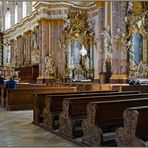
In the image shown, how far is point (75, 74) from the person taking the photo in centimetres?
2092

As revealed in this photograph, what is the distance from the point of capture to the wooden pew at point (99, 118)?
16.5 ft

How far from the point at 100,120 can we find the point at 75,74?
15.8m

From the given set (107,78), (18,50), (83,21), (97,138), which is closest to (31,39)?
(18,50)

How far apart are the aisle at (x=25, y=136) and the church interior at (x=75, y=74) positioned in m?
0.02

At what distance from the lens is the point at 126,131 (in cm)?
439

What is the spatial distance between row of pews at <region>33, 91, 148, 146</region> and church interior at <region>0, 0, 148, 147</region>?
0.05 ft

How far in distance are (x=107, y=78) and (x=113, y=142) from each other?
1077cm

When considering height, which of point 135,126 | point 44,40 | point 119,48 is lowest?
point 135,126

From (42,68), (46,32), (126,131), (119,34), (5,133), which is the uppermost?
(46,32)

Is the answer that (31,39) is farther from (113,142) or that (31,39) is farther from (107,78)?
(113,142)

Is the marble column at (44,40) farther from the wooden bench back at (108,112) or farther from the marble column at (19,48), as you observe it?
the wooden bench back at (108,112)

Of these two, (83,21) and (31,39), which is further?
(31,39)

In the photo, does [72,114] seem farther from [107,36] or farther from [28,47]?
[28,47]

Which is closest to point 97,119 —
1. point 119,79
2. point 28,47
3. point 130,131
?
point 130,131
